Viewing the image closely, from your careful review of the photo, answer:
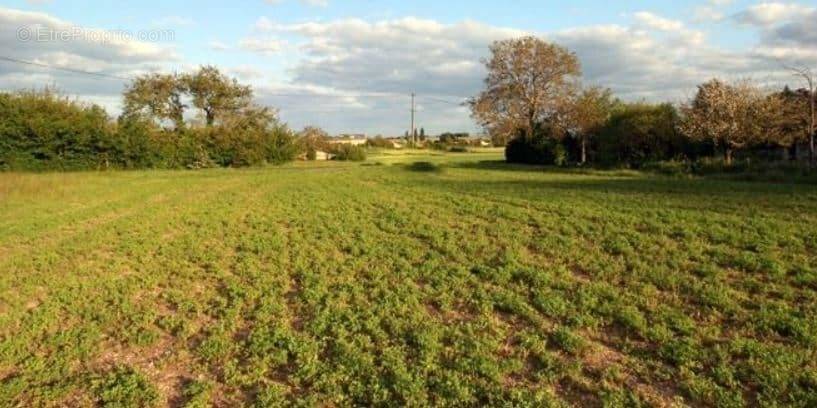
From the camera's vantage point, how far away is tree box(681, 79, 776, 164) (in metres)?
26.2

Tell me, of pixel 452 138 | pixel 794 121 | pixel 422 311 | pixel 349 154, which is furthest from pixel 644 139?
pixel 452 138

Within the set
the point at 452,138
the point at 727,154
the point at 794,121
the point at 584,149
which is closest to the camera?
the point at 794,121

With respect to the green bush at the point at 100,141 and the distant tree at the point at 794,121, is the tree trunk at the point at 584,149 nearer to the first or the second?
the distant tree at the point at 794,121

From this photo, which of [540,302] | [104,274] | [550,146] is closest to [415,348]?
[540,302]

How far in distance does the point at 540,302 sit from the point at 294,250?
4.45 metres

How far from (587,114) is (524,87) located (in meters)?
5.65

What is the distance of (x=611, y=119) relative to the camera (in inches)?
1352

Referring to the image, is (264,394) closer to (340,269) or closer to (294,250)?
(340,269)

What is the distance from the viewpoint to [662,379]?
4.19 metres

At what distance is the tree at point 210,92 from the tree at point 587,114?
27.3 metres

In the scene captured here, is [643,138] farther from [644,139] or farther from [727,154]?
[727,154]

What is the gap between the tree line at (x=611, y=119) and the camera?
2614 cm

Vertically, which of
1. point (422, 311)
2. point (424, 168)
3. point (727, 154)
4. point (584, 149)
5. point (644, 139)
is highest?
point (644, 139)

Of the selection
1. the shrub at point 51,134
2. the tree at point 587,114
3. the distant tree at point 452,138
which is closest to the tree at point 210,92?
the shrub at point 51,134
